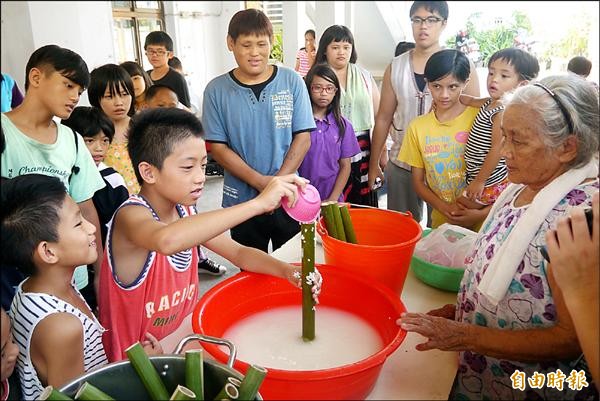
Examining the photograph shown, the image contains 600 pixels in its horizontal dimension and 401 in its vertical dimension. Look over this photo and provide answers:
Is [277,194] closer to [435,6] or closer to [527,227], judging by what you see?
[527,227]

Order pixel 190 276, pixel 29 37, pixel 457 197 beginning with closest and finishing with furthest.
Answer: pixel 29 37, pixel 190 276, pixel 457 197

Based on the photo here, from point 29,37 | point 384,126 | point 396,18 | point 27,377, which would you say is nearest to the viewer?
point 29,37

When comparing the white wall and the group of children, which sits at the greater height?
the white wall

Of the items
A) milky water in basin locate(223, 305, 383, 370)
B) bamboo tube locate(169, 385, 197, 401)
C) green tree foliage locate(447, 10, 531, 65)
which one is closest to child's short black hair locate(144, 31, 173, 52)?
milky water in basin locate(223, 305, 383, 370)

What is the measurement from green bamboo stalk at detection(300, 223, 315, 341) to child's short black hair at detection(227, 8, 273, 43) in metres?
0.94

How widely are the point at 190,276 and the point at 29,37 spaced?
87cm

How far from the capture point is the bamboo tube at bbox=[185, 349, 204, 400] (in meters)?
0.67

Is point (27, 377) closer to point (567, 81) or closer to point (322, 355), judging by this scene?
point (322, 355)

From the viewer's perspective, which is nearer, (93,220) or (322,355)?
(322,355)

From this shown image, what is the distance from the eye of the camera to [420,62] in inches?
89.9

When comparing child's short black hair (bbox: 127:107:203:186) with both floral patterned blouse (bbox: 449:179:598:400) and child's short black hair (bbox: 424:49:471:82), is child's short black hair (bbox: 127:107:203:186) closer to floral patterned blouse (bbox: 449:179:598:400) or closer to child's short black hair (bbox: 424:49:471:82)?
floral patterned blouse (bbox: 449:179:598:400)

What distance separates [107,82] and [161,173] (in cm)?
100

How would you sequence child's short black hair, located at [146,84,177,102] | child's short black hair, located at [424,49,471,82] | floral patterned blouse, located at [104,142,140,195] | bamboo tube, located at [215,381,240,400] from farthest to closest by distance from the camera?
child's short black hair, located at [146,84,177,102], floral patterned blouse, located at [104,142,140,195], child's short black hair, located at [424,49,471,82], bamboo tube, located at [215,381,240,400]

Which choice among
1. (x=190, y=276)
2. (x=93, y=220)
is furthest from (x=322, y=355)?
(x=93, y=220)
